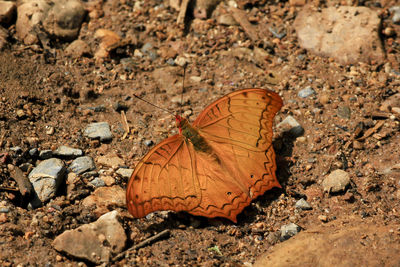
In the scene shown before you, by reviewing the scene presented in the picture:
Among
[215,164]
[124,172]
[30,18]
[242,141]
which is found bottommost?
[124,172]

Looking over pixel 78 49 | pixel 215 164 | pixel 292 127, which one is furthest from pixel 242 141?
pixel 78 49

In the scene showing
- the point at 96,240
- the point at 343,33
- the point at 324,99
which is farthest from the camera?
the point at 343,33

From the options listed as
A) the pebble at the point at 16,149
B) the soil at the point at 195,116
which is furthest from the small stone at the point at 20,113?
the pebble at the point at 16,149

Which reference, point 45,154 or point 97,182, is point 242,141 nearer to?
point 97,182

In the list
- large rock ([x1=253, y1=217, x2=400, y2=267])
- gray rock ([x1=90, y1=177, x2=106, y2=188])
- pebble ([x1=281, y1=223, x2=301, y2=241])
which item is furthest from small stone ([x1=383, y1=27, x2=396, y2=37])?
gray rock ([x1=90, y1=177, x2=106, y2=188])

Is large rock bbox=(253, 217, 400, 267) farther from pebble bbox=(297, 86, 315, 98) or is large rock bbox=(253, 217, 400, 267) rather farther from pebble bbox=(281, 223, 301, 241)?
pebble bbox=(297, 86, 315, 98)

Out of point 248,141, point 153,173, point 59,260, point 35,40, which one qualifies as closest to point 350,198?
point 248,141

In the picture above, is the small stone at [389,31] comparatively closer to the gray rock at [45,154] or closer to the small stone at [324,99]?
the small stone at [324,99]

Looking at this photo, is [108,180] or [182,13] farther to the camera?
[182,13]
